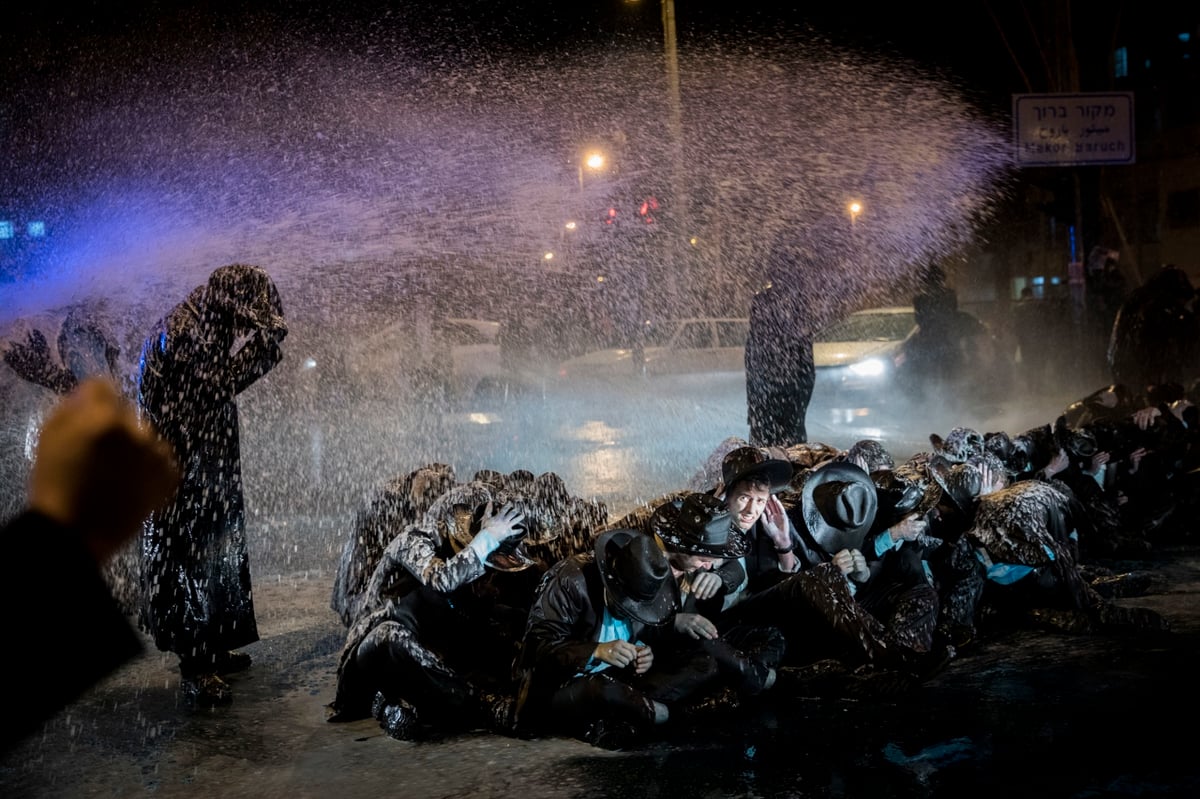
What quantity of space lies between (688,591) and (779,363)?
5.04m

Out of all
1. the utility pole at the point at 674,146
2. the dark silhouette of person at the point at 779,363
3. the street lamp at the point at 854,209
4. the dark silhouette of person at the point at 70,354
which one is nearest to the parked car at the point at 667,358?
the utility pole at the point at 674,146

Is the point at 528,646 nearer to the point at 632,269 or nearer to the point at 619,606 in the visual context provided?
the point at 619,606

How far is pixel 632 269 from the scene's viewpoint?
23531 mm

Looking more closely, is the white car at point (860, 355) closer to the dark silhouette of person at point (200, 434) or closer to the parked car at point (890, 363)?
the parked car at point (890, 363)

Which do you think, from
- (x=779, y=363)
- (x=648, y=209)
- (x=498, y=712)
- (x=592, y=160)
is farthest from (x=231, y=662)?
(x=648, y=209)

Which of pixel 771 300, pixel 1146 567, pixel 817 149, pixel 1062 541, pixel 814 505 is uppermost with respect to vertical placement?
pixel 817 149

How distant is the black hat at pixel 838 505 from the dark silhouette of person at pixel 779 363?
3940mm

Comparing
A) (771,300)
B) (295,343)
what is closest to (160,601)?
(771,300)

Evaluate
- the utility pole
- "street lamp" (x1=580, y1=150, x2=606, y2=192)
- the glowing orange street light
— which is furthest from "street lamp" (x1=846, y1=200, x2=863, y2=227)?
"street lamp" (x1=580, y1=150, x2=606, y2=192)

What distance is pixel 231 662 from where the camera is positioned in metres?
5.90

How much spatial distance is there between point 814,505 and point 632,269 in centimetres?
1797

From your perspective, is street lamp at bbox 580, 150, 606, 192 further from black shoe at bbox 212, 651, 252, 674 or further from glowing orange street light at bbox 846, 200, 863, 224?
black shoe at bbox 212, 651, 252, 674

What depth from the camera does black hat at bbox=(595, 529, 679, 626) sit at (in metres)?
4.70

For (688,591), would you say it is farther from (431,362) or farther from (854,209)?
(854,209)
